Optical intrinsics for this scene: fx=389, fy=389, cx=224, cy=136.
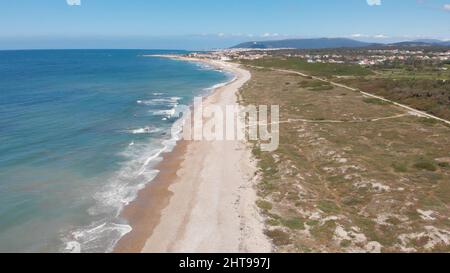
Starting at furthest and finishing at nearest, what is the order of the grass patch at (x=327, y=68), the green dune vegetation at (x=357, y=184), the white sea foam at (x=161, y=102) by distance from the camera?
the grass patch at (x=327, y=68), the white sea foam at (x=161, y=102), the green dune vegetation at (x=357, y=184)

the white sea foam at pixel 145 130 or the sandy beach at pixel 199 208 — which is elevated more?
the white sea foam at pixel 145 130

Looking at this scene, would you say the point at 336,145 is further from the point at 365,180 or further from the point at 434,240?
the point at 434,240

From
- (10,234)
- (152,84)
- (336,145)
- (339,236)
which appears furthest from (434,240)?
(152,84)

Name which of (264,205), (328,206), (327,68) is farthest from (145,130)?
(327,68)

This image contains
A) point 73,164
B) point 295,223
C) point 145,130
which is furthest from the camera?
point 145,130

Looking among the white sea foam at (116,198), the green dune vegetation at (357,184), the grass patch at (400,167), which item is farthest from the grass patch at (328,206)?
the white sea foam at (116,198)

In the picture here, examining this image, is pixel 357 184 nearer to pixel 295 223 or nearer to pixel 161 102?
pixel 295 223

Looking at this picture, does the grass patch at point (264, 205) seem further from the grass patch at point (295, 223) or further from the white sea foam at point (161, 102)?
the white sea foam at point (161, 102)

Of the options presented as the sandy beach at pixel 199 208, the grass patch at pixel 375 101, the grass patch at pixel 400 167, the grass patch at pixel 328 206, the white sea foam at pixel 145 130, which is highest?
the grass patch at pixel 375 101
